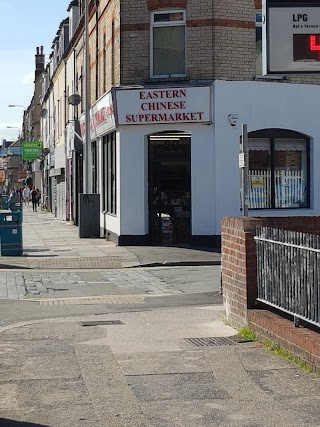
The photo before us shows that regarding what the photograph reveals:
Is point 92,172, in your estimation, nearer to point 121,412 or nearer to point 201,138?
point 201,138

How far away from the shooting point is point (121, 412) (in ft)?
20.6

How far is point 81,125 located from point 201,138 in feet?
38.1

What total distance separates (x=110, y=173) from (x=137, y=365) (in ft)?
60.7

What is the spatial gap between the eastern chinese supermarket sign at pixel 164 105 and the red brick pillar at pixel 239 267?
39.4 feet

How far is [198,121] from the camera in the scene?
22312mm

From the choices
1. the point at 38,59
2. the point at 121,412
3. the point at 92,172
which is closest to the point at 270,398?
the point at 121,412

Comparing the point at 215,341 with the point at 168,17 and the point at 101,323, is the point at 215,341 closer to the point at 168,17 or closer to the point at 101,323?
the point at 101,323

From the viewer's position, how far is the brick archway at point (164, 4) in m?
22.5

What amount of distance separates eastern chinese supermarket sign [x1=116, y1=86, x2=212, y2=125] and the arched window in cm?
205

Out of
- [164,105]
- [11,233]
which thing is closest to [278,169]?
[164,105]

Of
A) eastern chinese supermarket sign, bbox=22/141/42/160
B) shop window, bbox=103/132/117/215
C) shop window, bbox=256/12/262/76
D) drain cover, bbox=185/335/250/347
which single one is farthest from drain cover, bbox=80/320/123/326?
eastern chinese supermarket sign, bbox=22/141/42/160

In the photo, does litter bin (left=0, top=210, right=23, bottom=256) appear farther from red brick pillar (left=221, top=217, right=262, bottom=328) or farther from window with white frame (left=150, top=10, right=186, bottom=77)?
red brick pillar (left=221, top=217, right=262, bottom=328)

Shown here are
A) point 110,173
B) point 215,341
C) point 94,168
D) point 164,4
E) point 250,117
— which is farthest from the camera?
point 94,168

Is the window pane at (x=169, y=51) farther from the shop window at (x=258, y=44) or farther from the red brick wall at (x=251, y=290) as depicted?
the red brick wall at (x=251, y=290)
